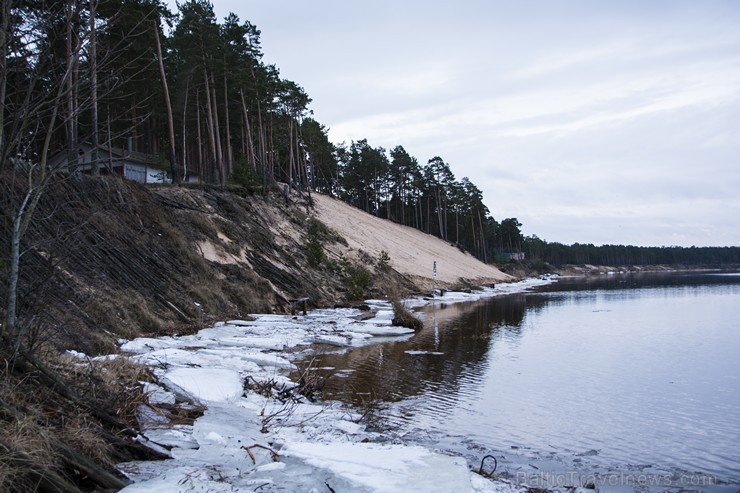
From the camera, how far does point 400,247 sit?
53.1 metres

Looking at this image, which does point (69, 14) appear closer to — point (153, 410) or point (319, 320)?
point (153, 410)

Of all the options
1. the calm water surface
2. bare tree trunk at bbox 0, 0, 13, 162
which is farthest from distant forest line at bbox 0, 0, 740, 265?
the calm water surface

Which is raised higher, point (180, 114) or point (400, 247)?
point (180, 114)

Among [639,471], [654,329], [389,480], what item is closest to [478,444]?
[639,471]

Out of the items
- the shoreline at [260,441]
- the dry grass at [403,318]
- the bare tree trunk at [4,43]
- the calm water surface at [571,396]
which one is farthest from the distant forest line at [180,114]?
the dry grass at [403,318]

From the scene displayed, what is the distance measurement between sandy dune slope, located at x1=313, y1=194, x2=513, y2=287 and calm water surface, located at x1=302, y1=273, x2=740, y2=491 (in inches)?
960

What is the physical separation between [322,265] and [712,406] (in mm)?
25845

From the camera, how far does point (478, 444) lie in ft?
27.5

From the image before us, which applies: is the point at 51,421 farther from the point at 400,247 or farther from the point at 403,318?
the point at 400,247

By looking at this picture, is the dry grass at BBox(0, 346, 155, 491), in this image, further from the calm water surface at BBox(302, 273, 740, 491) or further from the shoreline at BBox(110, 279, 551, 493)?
the calm water surface at BBox(302, 273, 740, 491)

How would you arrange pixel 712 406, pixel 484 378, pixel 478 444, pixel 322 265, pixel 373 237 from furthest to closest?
1. pixel 373 237
2. pixel 322 265
3. pixel 484 378
4. pixel 712 406
5. pixel 478 444

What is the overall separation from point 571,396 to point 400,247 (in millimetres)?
41368

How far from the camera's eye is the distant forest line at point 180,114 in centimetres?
546

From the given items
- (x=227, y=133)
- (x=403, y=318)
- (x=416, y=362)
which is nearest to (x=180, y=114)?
(x=227, y=133)
